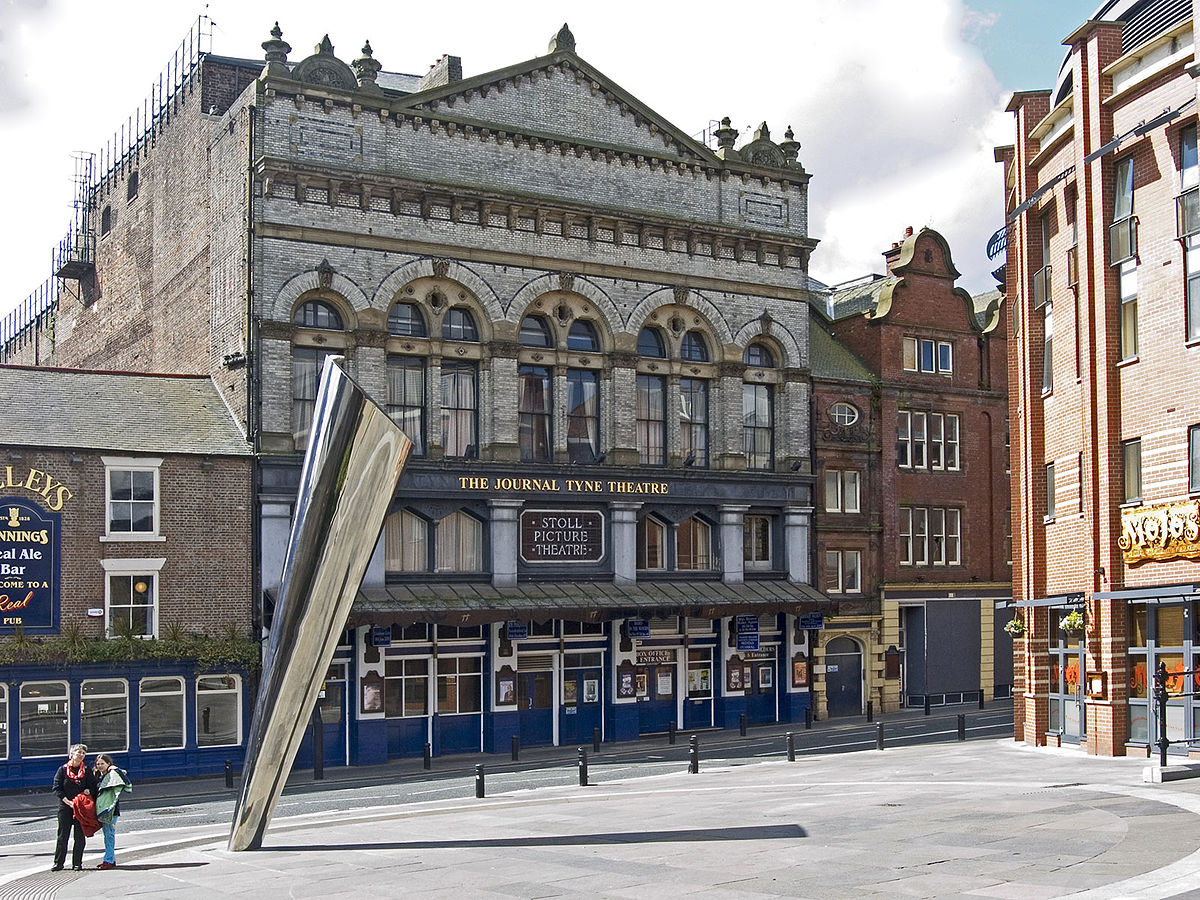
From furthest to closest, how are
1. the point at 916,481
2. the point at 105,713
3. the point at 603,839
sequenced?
the point at 916,481, the point at 105,713, the point at 603,839

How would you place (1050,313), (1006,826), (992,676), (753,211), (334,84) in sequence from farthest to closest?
(992,676), (753,211), (334,84), (1050,313), (1006,826)

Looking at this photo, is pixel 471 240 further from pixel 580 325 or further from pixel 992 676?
pixel 992 676

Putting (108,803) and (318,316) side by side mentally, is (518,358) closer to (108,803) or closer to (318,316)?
(318,316)

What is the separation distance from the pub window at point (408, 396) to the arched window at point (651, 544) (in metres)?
7.49

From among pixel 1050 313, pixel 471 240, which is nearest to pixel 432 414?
pixel 471 240

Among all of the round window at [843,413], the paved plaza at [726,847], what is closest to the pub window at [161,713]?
the paved plaza at [726,847]

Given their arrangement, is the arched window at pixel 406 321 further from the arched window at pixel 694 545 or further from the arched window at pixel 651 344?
the arched window at pixel 694 545

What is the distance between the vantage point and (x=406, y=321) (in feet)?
128

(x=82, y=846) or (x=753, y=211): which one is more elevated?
(x=753, y=211)

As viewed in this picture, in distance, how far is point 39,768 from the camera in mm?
32656

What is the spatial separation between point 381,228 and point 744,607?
1491cm

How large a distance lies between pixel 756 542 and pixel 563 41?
53.5 feet

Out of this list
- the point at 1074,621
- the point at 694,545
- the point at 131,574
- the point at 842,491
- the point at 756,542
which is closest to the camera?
the point at 1074,621

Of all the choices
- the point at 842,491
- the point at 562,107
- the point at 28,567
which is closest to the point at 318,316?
the point at 28,567
